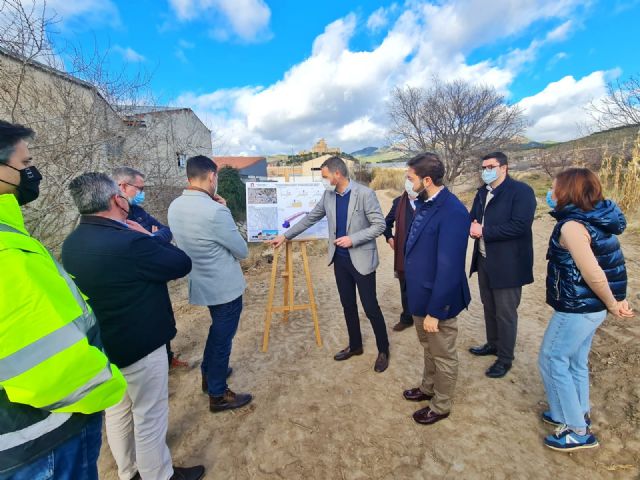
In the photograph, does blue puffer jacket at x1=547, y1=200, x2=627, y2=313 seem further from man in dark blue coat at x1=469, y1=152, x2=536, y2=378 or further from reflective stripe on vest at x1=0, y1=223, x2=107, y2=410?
reflective stripe on vest at x1=0, y1=223, x2=107, y2=410

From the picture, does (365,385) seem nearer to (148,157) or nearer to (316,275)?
(316,275)

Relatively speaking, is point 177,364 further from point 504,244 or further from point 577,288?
point 577,288

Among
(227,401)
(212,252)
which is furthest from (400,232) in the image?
(227,401)

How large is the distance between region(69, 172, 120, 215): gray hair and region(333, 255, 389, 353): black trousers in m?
2.07

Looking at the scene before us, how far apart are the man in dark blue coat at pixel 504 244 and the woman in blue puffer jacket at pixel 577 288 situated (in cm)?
59

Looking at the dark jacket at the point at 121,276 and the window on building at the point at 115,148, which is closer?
the dark jacket at the point at 121,276

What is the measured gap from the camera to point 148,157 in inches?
306

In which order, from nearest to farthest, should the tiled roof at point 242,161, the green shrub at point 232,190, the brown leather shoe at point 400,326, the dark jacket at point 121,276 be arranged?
1. the dark jacket at point 121,276
2. the brown leather shoe at point 400,326
3. the green shrub at point 232,190
4. the tiled roof at point 242,161

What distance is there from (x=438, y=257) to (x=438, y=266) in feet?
0.20

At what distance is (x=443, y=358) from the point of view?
7.68ft

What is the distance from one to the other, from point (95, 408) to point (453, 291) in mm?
2002

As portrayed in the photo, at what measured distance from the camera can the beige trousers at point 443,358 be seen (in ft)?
7.50

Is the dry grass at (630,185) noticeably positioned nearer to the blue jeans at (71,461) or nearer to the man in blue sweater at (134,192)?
the man in blue sweater at (134,192)

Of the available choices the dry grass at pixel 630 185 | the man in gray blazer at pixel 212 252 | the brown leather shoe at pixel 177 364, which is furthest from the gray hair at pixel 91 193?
the dry grass at pixel 630 185
